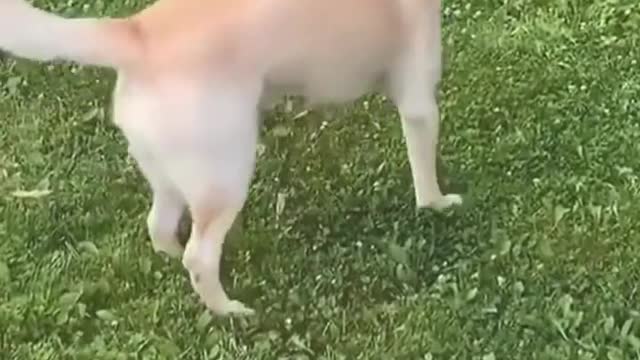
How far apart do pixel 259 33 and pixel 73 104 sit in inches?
46.6

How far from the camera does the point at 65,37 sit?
114 inches

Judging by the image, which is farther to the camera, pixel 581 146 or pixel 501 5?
pixel 501 5

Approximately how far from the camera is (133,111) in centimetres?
299

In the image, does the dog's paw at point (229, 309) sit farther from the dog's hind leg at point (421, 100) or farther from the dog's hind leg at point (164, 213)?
the dog's hind leg at point (421, 100)

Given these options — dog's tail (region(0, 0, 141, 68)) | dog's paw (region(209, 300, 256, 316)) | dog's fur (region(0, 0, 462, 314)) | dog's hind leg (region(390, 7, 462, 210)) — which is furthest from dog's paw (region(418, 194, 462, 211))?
dog's tail (region(0, 0, 141, 68))

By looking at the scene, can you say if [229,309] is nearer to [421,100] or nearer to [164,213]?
[164,213]

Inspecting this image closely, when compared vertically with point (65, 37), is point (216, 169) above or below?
below

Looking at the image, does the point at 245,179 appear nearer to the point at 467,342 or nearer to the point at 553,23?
the point at 467,342

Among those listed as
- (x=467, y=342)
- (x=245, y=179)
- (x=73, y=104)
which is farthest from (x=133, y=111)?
(x=73, y=104)

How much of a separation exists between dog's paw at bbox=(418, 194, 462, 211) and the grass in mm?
24

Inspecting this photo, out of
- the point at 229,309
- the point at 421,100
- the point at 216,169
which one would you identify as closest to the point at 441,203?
the point at 421,100

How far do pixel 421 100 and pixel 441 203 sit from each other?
0.28m

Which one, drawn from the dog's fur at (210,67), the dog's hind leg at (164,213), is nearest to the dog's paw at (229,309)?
the dog's fur at (210,67)

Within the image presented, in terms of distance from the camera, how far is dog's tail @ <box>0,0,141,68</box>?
2.85 meters
